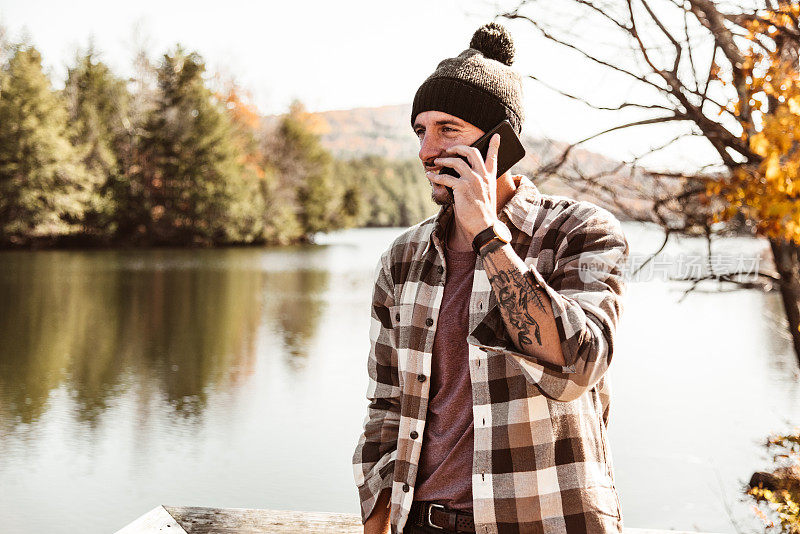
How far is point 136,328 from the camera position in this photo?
16562 millimetres

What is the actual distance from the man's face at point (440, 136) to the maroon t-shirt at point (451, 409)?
0.18m

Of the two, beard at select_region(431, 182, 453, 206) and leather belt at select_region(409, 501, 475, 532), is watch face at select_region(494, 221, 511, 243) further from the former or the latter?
leather belt at select_region(409, 501, 475, 532)

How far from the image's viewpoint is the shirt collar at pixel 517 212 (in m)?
1.64

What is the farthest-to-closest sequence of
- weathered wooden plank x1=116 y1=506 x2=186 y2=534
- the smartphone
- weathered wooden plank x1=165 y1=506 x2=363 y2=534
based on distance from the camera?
1. weathered wooden plank x1=165 y1=506 x2=363 y2=534
2. weathered wooden plank x1=116 y1=506 x2=186 y2=534
3. the smartphone

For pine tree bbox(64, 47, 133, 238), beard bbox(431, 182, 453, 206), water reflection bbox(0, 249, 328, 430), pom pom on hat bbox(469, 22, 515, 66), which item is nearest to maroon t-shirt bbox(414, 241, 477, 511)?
beard bbox(431, 182, 453, 206)

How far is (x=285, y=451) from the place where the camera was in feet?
31.0

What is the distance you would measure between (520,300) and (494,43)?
77cm

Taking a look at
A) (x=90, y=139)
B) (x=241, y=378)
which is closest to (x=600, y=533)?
(x=241, y=378)

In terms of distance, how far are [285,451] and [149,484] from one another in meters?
1.69

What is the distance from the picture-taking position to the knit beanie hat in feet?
5.61

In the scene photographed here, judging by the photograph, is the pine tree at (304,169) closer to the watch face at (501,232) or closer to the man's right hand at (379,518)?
the man's right hand at (379,518)

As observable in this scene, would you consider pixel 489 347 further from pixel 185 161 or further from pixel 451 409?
pixel 185 161

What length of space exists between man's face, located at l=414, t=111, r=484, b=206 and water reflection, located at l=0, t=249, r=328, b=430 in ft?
32.8

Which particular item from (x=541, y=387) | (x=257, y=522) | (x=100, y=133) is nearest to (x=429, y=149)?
(x=541, y=387)
